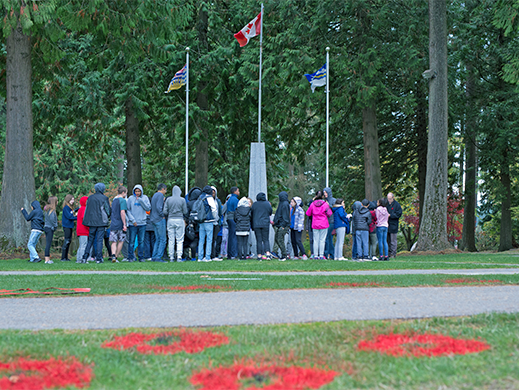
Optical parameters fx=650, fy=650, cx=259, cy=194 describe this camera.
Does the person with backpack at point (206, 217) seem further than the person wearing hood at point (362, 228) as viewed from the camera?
No

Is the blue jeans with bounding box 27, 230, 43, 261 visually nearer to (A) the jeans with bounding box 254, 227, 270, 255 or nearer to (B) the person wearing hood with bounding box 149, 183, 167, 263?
(B) the person wearing hood with bounding box 149, 183, 167, 263

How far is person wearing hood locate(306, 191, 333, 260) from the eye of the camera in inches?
690

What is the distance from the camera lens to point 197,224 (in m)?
17.3

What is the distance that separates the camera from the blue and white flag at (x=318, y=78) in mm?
25062

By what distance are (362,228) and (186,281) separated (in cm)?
828

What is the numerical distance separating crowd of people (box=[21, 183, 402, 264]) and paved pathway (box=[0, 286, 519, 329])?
8229 millimetres

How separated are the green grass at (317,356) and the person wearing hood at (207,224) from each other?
35.7ft

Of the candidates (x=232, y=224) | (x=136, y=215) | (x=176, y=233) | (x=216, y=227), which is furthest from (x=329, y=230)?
(x=136, y=215)

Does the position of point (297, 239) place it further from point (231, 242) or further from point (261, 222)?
point (231, 242)

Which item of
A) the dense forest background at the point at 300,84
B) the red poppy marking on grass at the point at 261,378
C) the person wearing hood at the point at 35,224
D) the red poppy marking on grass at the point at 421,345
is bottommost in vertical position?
the red poppy marking on grass at the point at 261,378

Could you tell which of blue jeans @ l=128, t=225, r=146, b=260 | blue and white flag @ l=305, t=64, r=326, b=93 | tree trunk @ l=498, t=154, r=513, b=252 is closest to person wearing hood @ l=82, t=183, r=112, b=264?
blue jeans @ l=128, t=225, r=146, b=260

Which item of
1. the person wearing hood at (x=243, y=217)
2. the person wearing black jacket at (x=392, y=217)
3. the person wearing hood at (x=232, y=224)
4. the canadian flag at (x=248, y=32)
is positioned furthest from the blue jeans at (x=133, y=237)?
the canadian flag at (x=248, y=32)

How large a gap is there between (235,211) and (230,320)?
11097 millimetres

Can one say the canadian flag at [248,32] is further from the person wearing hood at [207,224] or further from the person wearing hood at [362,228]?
the person wearing hood at [362,228]
